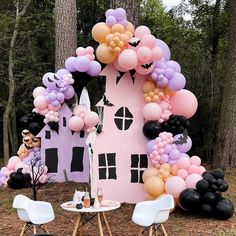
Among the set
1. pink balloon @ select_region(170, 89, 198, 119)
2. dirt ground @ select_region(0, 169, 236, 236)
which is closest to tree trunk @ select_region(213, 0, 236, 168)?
dirt ground @ select_region(0, 169, 236, 236)

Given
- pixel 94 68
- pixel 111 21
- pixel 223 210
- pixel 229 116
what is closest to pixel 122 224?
pixel 223 210

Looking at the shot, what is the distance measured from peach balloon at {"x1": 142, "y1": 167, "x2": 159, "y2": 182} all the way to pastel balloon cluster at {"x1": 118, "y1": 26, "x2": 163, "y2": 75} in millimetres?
1744

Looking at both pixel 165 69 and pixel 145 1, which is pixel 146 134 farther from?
pixel 145 1

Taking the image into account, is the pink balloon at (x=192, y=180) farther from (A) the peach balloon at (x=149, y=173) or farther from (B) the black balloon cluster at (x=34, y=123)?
(B) the black balloon cluster at (x=34, y=123)

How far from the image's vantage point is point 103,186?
7.73m

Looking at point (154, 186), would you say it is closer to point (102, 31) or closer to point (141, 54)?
point (141, 54)

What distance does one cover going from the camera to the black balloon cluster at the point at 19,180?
944cm

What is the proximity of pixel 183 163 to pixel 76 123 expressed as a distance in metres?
2.49

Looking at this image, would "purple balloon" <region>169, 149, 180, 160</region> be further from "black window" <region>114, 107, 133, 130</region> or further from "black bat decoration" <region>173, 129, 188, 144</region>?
"black window" <region>114, 107, 133, 130</region>

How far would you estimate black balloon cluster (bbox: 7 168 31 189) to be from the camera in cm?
944

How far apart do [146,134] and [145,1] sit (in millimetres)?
11603

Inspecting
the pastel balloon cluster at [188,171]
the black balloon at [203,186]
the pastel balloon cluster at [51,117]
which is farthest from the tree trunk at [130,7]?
the black balloon at [203,186]

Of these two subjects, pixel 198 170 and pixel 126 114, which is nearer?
pixel 198 170

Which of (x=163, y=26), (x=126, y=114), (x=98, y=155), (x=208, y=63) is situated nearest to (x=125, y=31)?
(x=126, y=114)
